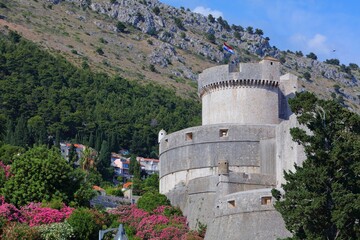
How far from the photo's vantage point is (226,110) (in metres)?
56.1

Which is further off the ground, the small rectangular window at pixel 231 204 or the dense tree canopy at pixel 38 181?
the dense tree canopy at pixel 38 181

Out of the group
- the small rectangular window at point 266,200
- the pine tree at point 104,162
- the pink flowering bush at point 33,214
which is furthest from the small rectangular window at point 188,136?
the pine tree at point 104,162

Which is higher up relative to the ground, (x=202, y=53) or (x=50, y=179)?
(x=202, y=53)

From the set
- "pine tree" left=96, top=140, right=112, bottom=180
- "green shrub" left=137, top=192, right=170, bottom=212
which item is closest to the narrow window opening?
"green shrub" left=137, top=192, right=170, bottom=212

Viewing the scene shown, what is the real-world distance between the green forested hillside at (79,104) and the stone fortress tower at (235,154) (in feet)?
166

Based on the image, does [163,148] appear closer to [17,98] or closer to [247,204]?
[247,204]

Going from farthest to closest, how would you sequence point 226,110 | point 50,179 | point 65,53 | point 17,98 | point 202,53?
point 202,53 < point 65,53 < point 17,98 < point 226,110 < point 50,179

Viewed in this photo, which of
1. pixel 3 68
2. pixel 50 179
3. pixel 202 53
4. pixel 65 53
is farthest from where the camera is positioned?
pixel 202 53

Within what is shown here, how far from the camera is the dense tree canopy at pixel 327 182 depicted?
34906 mm

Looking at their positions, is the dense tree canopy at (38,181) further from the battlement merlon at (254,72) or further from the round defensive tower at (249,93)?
the battlement merlon at (254,72)

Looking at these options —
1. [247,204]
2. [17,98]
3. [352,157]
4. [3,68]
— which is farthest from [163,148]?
[3,68]

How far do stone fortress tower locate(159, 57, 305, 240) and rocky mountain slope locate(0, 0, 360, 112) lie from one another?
285 feet

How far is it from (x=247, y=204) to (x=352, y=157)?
10654 millimetres

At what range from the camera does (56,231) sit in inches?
1812
